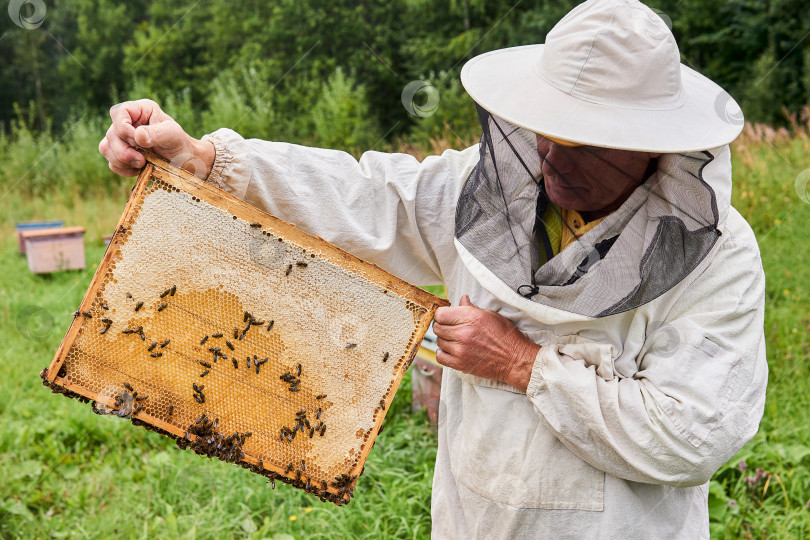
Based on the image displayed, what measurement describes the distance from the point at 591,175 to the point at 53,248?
31.0 feet

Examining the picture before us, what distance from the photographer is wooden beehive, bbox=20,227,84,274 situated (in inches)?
365

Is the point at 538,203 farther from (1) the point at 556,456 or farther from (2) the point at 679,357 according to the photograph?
(1) the point at 556,456

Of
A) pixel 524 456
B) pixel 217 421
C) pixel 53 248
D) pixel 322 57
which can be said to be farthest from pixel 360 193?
pixel 322 57

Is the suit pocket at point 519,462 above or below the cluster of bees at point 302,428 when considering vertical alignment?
below

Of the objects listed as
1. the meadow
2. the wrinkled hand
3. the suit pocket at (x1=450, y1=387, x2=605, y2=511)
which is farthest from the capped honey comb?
the meadow

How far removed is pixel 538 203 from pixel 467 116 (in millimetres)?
14745

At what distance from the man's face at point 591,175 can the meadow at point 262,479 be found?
105 inches

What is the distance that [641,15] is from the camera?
5.98 feet

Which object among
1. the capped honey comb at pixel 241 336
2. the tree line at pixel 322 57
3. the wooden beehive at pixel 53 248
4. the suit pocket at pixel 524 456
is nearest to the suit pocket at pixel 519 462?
the suit pocket at pixel 524 456

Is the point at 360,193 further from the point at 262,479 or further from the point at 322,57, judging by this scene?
the point at 322,57

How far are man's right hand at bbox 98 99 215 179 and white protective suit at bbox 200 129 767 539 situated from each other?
102 millimetres

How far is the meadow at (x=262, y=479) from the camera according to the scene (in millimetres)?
4070

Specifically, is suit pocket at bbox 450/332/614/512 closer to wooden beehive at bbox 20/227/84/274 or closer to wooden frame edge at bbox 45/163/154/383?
wooden frame edge at bbox 45/163/154/383

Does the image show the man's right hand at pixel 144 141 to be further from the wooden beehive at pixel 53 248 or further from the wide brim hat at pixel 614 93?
the wooden beehive at pixel 53 248
